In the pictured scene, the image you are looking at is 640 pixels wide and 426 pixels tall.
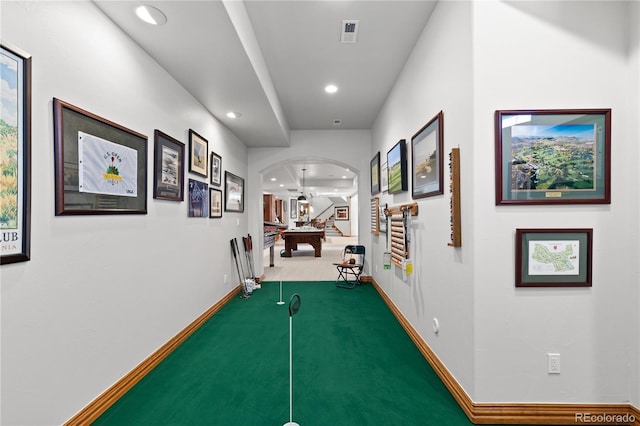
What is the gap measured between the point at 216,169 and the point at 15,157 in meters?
2.65

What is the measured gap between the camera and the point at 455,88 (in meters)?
2.05

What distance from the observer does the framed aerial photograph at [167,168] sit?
2.58 m

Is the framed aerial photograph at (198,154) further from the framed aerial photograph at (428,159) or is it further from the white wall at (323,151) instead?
the framed aerial photograph at (428,159)

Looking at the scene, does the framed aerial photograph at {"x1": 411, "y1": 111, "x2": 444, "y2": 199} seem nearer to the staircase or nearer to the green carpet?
the green carpet

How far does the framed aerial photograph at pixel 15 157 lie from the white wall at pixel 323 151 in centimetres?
426

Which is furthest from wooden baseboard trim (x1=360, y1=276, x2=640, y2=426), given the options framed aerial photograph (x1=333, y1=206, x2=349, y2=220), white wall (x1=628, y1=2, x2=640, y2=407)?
framed aerial photograph (x1=333, y1=206, x2=349, y2=220)

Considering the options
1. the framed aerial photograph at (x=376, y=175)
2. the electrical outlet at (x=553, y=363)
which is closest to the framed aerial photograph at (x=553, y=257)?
the electrical outlet at (x=553, y=363)

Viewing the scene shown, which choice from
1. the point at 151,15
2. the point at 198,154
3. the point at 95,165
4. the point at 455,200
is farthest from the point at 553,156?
the point at 198,154

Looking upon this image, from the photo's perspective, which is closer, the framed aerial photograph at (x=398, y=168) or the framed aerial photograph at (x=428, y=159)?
the framed aerial photograph at (x=428, y=159)

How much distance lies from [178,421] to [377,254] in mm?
3712

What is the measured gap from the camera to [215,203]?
→ 157 inches

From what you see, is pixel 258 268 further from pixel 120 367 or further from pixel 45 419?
pixel 45 419

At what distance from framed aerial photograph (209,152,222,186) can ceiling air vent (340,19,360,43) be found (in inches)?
85.5

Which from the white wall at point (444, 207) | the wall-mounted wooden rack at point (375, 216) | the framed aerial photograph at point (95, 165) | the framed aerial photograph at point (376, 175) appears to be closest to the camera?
the framed aerial photograph at point (95, 165)
